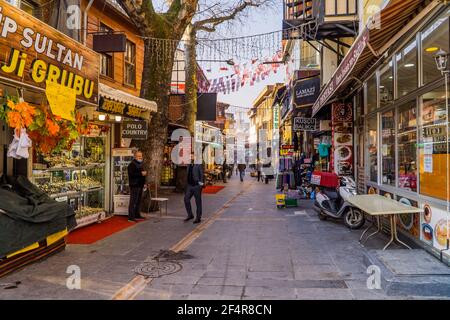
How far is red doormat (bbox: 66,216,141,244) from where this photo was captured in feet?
26.1

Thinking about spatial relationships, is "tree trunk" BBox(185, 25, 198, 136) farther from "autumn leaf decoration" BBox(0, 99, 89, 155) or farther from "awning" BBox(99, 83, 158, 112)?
"autumn leaf decoration" BBox(0, 99, 89, 155)

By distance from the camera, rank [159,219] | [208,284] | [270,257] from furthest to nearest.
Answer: [159,219]
[270,257]
[208,284]

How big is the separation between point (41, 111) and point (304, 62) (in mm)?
17532

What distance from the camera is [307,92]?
15.9 metres

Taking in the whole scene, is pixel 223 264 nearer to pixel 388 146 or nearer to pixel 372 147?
pixel 388 146

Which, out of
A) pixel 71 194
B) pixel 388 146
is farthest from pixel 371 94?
pixel 71 194

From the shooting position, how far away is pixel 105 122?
1085 centimetres

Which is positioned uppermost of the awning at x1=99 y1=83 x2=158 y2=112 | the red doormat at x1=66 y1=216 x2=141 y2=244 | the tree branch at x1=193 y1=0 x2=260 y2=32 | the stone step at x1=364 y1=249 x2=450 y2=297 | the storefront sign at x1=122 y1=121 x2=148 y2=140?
the tree branch at x1=193 y1=0 x2=260 y2=32

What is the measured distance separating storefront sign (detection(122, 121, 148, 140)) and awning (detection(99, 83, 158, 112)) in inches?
19.0

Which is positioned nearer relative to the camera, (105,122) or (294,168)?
(105,122)

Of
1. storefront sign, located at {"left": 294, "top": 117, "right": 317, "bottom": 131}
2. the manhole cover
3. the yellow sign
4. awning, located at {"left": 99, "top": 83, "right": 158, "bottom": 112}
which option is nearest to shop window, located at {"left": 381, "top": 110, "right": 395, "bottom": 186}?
the manhole cover

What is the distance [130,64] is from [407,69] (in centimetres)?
1171
